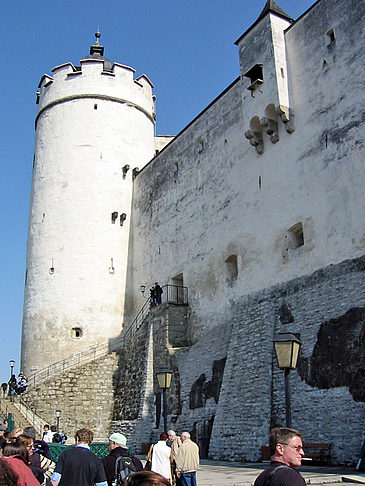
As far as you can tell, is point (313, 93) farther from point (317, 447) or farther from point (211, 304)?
point (317, 447)

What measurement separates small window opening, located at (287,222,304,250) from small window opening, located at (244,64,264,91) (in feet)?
14.7

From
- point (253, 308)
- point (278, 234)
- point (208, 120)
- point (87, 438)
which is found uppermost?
point (208, 120)

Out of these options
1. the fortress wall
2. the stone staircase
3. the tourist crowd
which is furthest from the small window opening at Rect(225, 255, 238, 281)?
the tourist crowd

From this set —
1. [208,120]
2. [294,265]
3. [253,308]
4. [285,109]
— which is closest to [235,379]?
[253,308]

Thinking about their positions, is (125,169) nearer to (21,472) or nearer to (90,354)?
(90,354)

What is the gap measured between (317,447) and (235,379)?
3.45 metres

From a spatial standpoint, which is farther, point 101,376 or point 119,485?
point 101,376

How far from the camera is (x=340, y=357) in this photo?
11539mm

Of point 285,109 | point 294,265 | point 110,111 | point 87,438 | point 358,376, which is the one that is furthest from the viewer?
point 110,111

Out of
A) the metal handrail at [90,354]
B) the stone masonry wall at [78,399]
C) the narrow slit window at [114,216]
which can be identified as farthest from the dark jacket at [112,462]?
the narrow slit window at [114,216]

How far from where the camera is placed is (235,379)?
1413 centimetres

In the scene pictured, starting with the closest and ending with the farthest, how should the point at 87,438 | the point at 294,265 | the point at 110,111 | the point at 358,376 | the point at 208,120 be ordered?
the point at 87,438, the point at 358,376, the point at 294,265, the point at 208,120, the point at 110,111

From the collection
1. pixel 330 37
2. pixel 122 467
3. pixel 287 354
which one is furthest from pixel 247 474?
pixel 330 37

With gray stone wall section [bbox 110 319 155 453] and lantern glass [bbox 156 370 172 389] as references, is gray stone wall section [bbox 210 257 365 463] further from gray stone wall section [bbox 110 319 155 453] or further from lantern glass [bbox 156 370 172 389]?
gray stone wall section [bbox 110 319 155 453]
